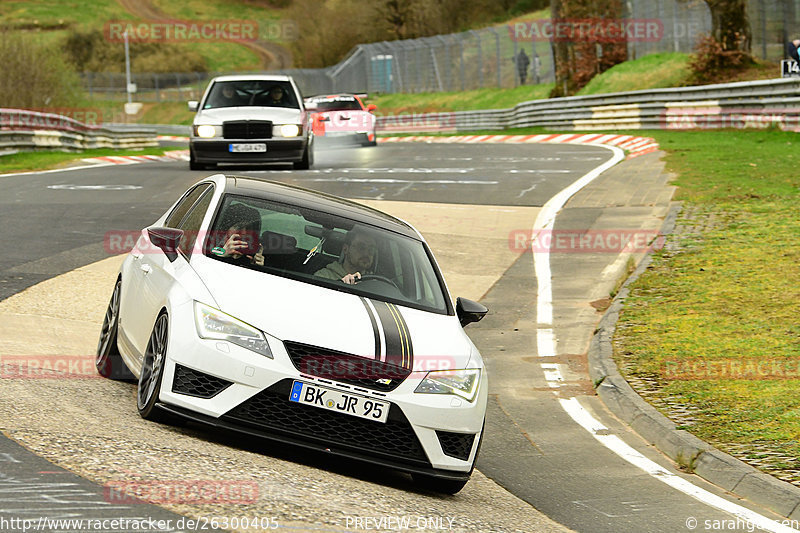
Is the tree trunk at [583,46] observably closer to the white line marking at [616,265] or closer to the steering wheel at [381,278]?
the white line marking at [616,265]

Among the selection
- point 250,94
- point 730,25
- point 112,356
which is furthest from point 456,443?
point 730,25

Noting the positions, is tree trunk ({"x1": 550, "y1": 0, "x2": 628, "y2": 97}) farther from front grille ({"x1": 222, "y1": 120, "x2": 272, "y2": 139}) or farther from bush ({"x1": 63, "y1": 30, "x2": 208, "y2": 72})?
bush ({"x1": 63, "y1": 30, "x2": 208, "y2": 72})

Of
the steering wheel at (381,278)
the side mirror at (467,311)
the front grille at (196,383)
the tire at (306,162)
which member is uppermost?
the steering wheel at (381,278)

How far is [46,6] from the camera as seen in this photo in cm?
13325

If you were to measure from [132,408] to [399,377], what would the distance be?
5.89ft

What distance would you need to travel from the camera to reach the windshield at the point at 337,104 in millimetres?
34125

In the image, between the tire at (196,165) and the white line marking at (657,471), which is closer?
the white line marking at (657,471)

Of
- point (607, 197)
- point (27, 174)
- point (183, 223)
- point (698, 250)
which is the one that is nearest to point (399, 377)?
point (183, 223)

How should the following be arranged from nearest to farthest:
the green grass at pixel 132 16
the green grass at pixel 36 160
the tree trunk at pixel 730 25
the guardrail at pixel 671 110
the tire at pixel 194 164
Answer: the tire at pixel 194 164
the green grass at pixel 36 160
the guardrail at pixel 671 110
the tree trunk at pixel 730 25
the green grass at pixel 132 16

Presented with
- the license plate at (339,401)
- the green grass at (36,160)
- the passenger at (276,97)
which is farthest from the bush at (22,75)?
the license plate at (339,401)

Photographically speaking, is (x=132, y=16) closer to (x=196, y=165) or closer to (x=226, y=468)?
(x=196, y=165)

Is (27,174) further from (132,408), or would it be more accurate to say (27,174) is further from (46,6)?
(46,6)

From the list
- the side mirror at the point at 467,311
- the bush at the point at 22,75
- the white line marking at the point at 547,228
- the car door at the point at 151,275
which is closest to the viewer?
the car door at the point at 151,275

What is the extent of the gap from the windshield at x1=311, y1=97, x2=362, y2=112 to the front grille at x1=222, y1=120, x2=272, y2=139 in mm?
12197
